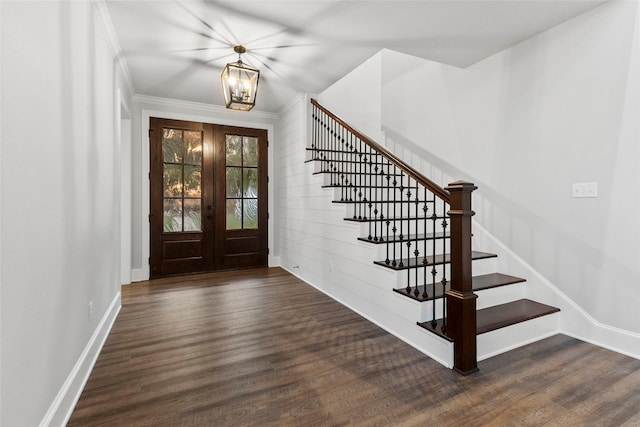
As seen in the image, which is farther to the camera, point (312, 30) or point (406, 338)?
point (312, 30)

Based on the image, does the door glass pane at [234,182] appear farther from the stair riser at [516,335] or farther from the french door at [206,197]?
the stair riser at [516,335]

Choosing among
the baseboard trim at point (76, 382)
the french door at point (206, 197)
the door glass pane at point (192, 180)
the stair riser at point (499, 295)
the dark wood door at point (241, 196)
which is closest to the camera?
the baseboard trim at point (76, 382)

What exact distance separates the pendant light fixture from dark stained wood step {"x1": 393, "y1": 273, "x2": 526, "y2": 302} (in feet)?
7.34

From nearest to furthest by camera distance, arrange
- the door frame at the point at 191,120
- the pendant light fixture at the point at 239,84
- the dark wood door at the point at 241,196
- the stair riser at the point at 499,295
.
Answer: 1. the stair riser at the point at 499,295
2. the pendant light fixture at the point at 239,84
3. the door frame at the point at 191,120
4. the dark wood door at the point at 241,196

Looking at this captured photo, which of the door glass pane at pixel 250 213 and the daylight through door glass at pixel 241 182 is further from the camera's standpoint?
the door glass pane at pixel 250 213

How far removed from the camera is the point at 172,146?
4.93 meters

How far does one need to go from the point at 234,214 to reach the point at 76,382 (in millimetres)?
3623

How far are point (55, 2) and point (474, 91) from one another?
11.7ft

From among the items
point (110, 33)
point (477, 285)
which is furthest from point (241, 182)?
point (477, 285)

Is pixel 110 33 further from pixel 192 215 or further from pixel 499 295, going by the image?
pixel 499 295

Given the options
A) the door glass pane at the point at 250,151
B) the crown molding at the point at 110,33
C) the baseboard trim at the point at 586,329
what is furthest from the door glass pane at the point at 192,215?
the baseboard trim at the point at 586,329

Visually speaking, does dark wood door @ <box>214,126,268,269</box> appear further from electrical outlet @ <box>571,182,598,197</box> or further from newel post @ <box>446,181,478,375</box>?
electrical outlet @ <box>571,182,598,197</box>

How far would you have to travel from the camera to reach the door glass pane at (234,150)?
5.31m

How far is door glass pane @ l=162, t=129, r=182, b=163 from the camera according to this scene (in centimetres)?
489
